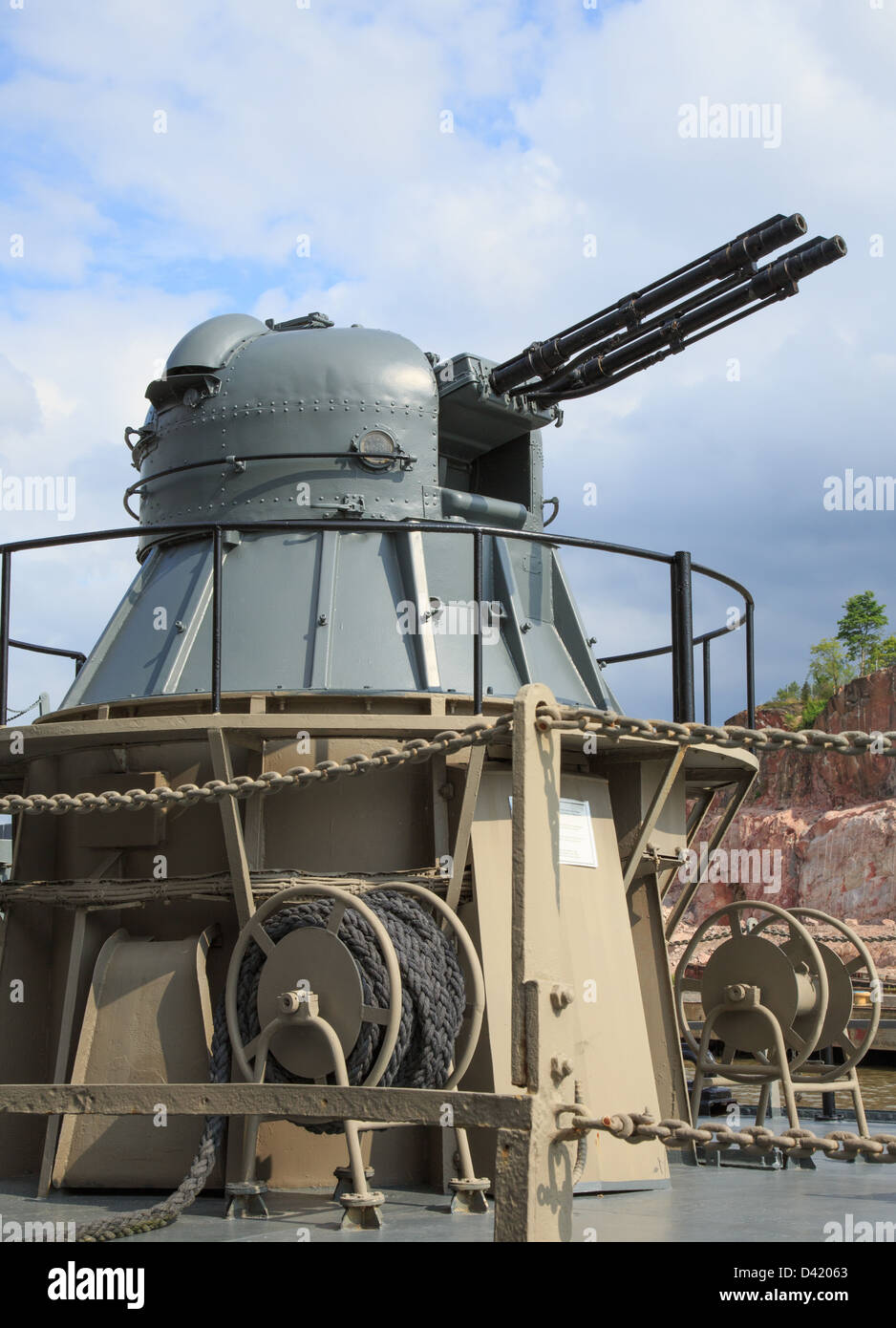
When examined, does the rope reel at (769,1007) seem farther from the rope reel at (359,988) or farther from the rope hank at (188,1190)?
the rope hank at (188,1190)

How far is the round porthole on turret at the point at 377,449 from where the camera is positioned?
27.1 feet

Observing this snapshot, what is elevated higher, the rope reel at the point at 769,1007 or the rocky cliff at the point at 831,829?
the rocky cliff at the point at 831,829

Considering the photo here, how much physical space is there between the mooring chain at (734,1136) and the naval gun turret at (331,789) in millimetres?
1144

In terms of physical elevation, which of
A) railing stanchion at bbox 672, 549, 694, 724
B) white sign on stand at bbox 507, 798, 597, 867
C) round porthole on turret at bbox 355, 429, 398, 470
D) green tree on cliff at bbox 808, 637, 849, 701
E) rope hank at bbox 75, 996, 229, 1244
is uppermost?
green tree on cliff at bbox 808, 637, 849, 701

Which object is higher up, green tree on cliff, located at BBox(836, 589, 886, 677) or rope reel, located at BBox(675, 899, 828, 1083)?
green tree on cliff, located at BBox(836, 589, 886, 677)

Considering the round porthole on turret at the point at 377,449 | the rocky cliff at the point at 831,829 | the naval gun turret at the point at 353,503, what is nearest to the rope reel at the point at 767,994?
the naval gun turret at the point at 353,503

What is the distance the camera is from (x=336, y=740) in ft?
23.3

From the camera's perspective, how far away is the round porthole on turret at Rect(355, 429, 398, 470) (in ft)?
27.1

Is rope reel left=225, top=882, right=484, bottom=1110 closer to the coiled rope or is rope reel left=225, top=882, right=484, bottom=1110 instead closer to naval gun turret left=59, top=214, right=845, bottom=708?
the coiled rope

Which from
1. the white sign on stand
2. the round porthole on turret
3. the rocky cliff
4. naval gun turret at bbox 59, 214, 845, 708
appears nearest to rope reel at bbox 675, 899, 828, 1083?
the white sign on stand

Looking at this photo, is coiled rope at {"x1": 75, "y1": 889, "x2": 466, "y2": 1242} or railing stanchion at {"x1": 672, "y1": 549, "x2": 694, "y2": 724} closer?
coiled rope at {"x1": 75, "y1": 889, "x2": 466, "y2": 1242}

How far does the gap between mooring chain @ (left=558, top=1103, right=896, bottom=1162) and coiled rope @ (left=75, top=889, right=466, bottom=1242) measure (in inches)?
74.3
